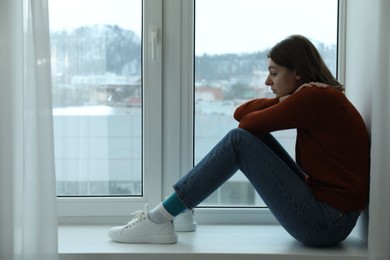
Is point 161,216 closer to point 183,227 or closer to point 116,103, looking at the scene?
point 183,227

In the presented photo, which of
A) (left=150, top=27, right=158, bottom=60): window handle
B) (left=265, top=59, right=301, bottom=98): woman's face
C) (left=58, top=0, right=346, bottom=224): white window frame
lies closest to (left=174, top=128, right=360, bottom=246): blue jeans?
(left=265, top=59, right=301, bottom=98): woman's face

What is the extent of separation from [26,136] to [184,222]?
29.8 inches

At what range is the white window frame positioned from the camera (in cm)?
262

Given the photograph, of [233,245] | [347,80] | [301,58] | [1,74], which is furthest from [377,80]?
[1,74]

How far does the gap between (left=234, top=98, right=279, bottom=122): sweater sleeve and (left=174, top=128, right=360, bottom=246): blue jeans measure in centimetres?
19

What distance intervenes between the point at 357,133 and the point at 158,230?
0.76 m

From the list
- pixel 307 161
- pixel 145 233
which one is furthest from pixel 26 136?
pixel 307 161

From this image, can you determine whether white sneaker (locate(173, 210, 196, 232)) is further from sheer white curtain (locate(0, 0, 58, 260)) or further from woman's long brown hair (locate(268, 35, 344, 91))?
woman's long brown hair (locate(268, 35, 344, 91))

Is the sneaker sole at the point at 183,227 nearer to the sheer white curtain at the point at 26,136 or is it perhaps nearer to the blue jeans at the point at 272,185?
the blue jeans at the point at 272,185

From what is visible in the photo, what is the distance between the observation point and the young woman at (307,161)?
2.22 m

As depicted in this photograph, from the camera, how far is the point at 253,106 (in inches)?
96.0

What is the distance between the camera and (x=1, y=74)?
2.08 metres

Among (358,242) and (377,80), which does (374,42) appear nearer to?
(377,80)

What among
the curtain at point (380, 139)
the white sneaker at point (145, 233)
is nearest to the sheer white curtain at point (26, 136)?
the white sneaker at point (145, 233)
